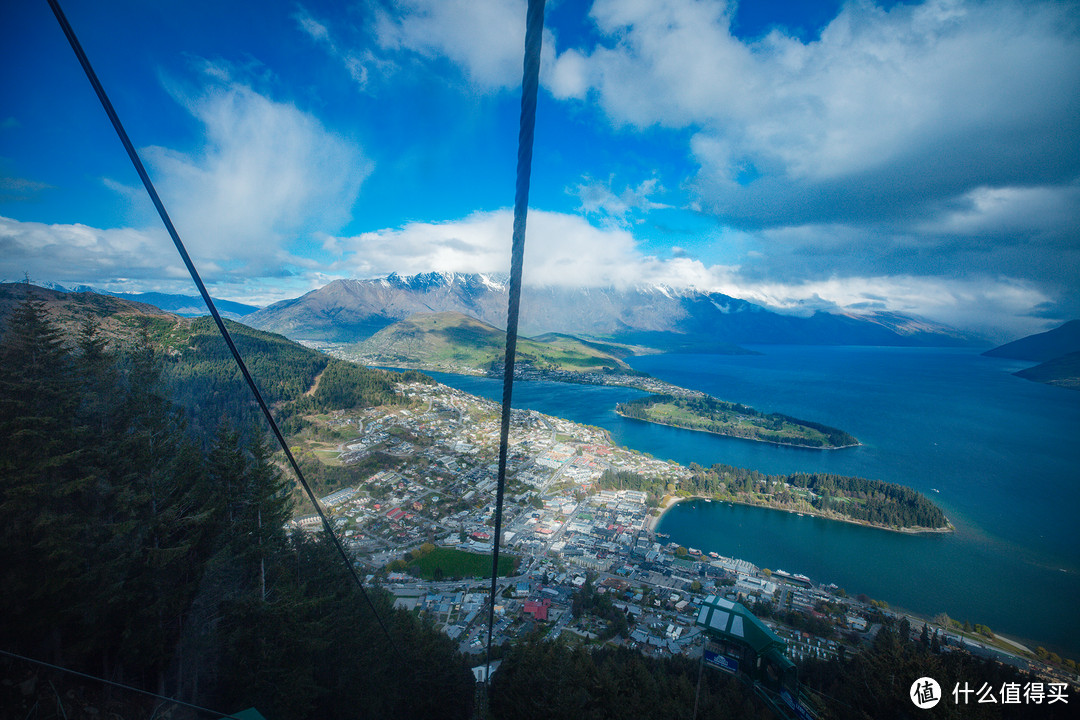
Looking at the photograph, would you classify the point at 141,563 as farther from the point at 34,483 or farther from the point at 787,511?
the point at 787,511

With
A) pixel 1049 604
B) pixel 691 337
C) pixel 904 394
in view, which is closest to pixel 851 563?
pixel 1049 604

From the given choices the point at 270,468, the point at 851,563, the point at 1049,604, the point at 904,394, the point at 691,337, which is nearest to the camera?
the point at 270,468

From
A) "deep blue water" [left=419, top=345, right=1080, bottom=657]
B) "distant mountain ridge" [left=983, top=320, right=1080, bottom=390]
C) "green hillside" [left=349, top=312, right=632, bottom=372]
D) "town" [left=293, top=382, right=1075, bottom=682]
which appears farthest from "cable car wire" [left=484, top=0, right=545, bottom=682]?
"distant mountain ridge" [left=983, top=320, right=1080, bottom=390]

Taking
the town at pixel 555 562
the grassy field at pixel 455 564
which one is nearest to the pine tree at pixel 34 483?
the town at pixel 555 562

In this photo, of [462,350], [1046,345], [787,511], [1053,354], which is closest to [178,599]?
[787,511]

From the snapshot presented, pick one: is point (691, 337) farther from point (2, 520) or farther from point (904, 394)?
point (2, 520)

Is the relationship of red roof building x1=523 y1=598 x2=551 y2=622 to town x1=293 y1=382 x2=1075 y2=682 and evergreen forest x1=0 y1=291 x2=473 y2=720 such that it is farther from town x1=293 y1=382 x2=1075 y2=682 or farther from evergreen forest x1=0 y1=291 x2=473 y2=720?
evergreen forest x1=0 y1=291 x2=473 y2=720
